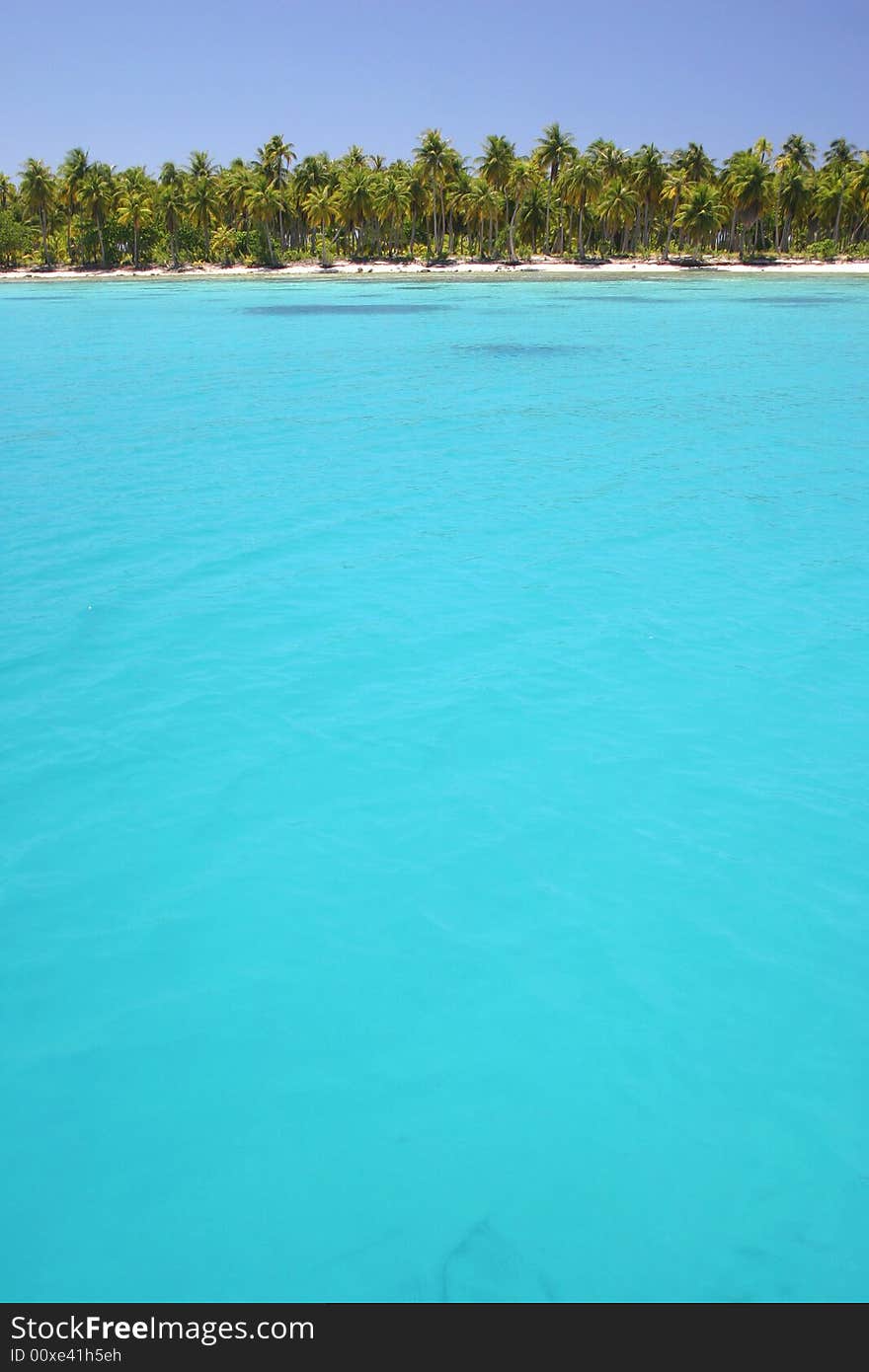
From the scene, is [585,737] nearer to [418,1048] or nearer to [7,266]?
[418,1048]

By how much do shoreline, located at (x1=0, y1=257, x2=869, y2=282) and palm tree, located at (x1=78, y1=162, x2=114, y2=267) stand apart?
5515 millimetres

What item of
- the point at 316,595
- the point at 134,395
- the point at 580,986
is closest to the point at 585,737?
the point at 580,986

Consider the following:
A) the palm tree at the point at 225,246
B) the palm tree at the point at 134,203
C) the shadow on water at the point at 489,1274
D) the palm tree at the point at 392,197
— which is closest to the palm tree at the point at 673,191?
the palm tree at the point at 392,197

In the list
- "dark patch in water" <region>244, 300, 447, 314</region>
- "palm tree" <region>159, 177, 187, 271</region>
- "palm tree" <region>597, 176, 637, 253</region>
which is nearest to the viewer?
"dark patch in water" <region>244, 300, 447, 314</region>

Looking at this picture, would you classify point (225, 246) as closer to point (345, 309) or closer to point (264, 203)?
point (264, 203)

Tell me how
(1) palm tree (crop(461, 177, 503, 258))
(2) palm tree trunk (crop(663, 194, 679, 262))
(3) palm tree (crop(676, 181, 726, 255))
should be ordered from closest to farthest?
(3) palm tree (crop(676, 181, 726, 255)) < (1) palm tree (crop(461, 177, 503, 258)) < (2) palm tree trunk (crop(663, 194, 679, 262))

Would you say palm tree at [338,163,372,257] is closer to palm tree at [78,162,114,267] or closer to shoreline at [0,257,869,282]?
shoreline at [0,257,869,282]

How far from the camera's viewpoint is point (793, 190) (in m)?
90.9

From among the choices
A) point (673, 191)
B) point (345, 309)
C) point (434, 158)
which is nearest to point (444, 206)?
point (434, 158)

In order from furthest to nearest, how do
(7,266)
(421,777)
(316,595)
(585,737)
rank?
(7,266)
(316,595)
(585,737)
(421,777)

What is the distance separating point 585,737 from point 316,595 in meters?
4.58

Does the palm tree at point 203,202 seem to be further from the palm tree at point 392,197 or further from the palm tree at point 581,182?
the palm tree at point 581,182

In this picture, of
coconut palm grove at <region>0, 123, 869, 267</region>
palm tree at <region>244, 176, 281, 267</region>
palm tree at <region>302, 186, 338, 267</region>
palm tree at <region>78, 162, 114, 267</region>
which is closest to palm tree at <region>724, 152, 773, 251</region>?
coconut palm grove at <region>0, 123, 869, 267</region>

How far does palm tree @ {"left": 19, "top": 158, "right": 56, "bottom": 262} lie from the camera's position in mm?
97250
